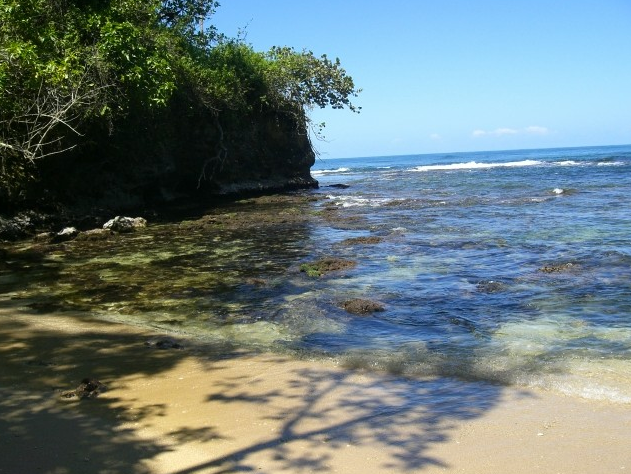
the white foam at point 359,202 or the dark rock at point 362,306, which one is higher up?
the white foam at point 359,202

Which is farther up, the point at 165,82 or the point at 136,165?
the point at 165,82

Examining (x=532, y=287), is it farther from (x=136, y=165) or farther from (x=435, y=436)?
(x=136, y=165)

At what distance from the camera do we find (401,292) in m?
8.89

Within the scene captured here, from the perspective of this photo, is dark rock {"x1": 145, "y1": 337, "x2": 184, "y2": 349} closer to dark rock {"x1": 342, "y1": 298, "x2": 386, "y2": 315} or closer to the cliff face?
dark rock {"x1": 342, "y1": 298, "x2": 386, "y2": 315}

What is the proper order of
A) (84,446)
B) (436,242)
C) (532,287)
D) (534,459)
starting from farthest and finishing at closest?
(436,242) < (532,287) < (84,446) < (534,459)

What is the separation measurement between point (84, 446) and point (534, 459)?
10.4 ft

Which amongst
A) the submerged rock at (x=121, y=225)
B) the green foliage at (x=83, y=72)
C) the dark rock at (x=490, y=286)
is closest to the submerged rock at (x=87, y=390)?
the dark rock at (x=490, y=286)

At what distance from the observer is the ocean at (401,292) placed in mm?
6012

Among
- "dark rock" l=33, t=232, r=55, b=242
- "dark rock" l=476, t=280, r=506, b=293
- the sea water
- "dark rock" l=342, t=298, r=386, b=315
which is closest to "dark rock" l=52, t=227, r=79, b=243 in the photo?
"dark rock" l=33, t=232, r=55, b=242

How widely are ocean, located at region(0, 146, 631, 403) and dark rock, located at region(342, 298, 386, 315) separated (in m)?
0.09

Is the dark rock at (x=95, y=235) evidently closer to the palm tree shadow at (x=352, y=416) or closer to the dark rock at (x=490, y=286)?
the dark rock at (x=490, y=286)

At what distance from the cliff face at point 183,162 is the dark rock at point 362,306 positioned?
12.5 meters

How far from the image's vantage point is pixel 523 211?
19.1 m

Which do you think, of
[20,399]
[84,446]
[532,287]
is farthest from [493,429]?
[532,287]
